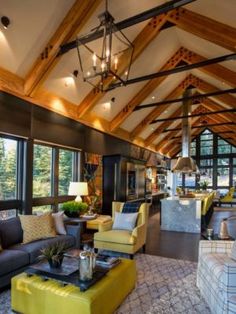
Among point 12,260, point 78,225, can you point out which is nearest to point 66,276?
point 12,260

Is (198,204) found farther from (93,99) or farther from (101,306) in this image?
(101,306)

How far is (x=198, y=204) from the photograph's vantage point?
6934mm

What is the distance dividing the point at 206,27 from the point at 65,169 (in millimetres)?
4685

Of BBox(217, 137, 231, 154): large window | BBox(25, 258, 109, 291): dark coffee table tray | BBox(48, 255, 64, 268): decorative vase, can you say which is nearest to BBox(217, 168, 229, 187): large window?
BBox(217, 137, 231, 154): large window

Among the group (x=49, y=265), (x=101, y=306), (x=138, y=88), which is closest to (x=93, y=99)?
(x=138, y=88)

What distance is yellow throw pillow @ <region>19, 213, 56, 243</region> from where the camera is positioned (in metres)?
3.85

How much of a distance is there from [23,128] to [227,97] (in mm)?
7431

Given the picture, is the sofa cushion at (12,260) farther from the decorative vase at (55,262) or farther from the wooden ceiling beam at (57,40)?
the wooden ceiling beam at (57,40)

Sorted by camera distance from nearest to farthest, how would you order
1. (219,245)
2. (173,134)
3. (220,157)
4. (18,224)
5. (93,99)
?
(219,245) < (18,224) < (93,99) < (173,134) < (220,157)

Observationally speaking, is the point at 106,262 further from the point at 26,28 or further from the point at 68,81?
the point at 68,81

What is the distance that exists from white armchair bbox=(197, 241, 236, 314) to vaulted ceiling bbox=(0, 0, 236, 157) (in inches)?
122

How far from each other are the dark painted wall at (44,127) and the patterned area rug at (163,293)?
3044 millimetres

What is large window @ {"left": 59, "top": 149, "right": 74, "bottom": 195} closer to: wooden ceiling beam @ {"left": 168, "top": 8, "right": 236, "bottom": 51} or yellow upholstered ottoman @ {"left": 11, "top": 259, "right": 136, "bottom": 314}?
yellow upholstered ottoman @ {"left": 11, "top": 259, "right": 136, "bottom": 314}

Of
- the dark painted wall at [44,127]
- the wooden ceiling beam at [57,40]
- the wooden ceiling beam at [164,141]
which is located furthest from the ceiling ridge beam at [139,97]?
the wooden ceiling beam at [164,141]
